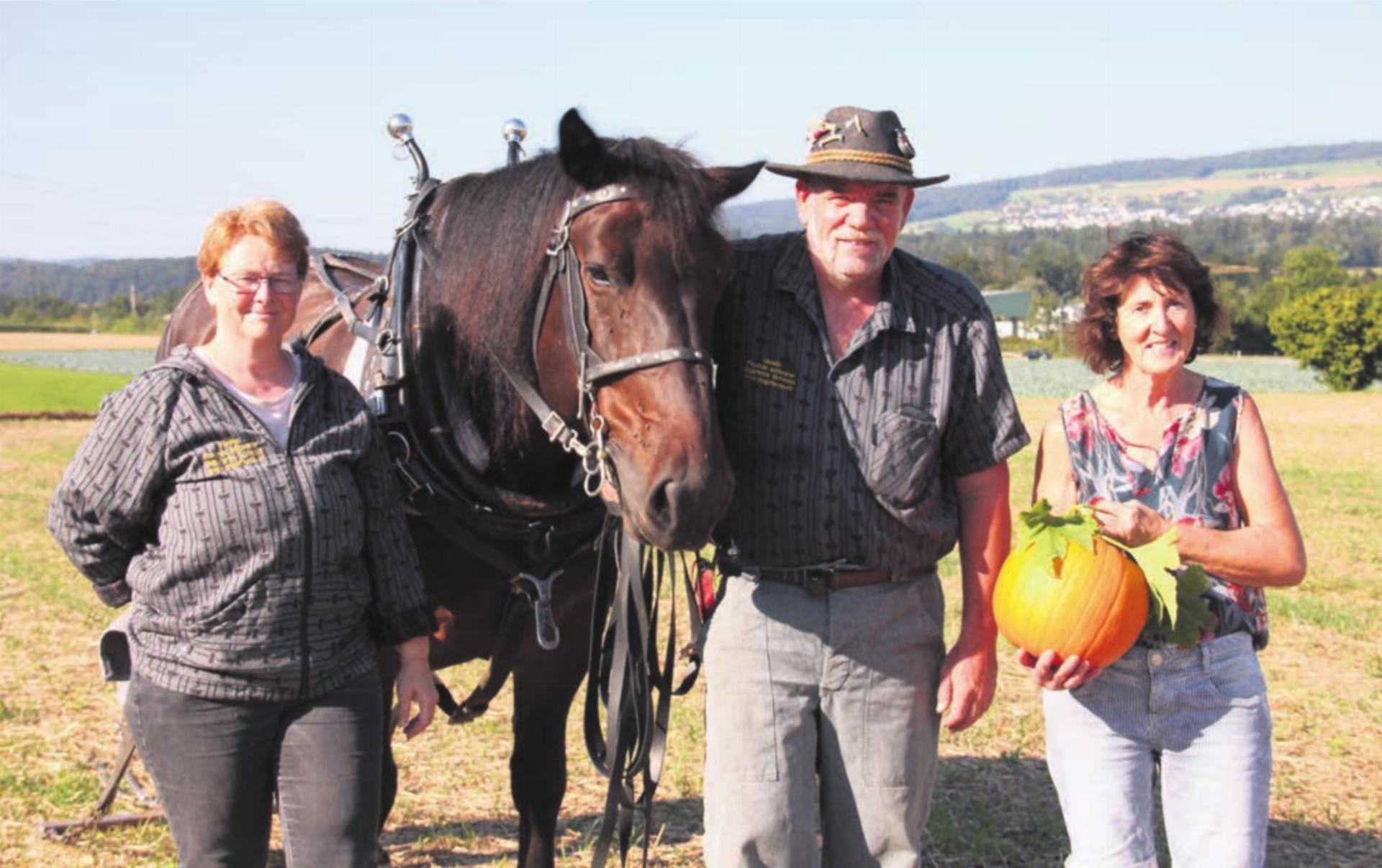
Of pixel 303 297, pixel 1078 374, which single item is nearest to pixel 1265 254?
pixel 1078 374

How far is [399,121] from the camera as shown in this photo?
4.07m

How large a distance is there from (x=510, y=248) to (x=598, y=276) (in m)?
0.41

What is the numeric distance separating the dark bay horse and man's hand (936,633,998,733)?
0.88 meters

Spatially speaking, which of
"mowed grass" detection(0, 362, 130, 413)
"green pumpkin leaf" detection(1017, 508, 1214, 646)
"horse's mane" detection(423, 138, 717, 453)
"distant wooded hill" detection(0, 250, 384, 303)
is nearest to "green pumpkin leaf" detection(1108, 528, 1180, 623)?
"green pumpkin leaf" detection(1017, 508, 1214, 646)

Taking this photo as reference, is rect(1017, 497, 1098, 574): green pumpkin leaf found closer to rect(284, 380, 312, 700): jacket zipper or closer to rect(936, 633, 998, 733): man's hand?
rect(936, 633, 998, 733): man's hand

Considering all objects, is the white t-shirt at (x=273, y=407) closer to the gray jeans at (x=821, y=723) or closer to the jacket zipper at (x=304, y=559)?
the jacket zipper at (x=304, y=559)

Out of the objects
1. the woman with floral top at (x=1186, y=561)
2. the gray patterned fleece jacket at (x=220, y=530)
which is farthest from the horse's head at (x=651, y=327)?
the woman with floral top at (x=1186, y=561)

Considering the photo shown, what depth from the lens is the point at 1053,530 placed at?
9.72ft

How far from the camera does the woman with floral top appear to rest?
301 cm

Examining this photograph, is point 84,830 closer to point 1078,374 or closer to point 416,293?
point 416,293

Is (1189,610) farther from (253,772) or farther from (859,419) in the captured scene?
(253,772)

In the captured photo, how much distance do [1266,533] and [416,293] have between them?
2.31 m

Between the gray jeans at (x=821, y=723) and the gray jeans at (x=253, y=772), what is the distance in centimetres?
90

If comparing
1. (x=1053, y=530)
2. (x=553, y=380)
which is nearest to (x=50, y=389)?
(x=553, y=380)
